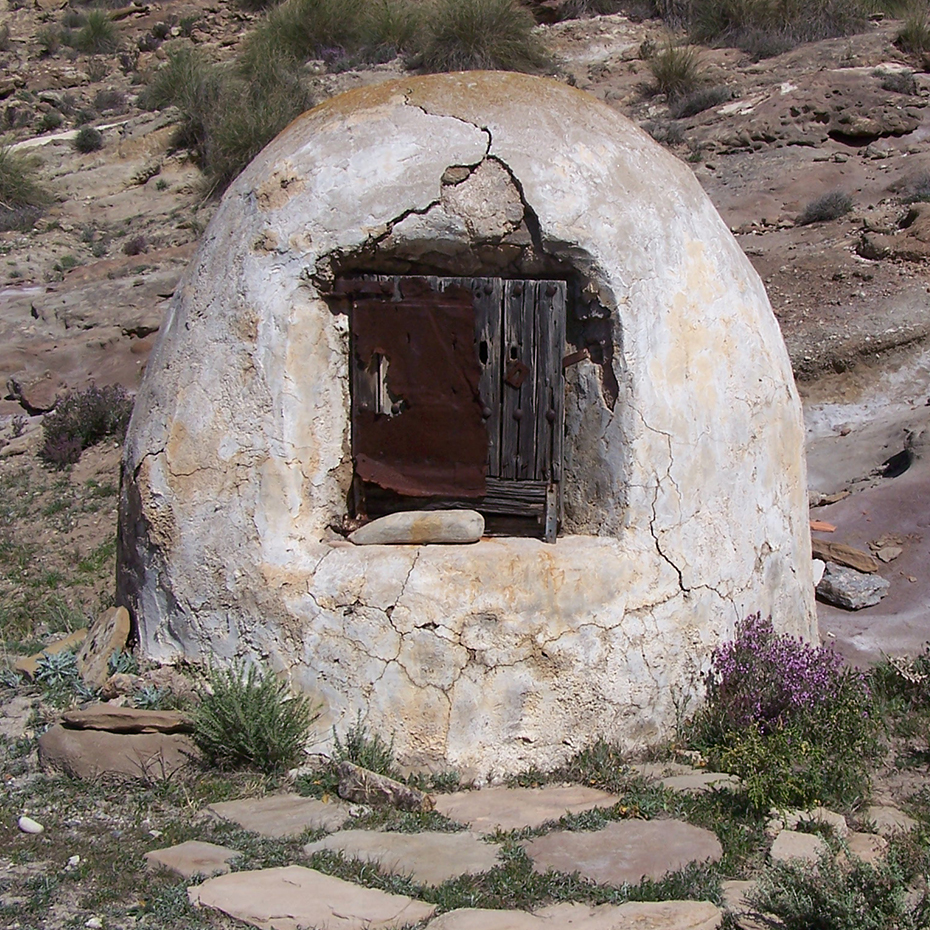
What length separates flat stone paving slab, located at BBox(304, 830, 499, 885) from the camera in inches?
135

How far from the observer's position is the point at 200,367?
4.54 meters

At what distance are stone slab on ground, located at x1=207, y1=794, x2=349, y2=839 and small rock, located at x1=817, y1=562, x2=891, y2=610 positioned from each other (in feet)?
15.0

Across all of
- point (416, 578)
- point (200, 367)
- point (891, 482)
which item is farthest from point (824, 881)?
point (891, 482)

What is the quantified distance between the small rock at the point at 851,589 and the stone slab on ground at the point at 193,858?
5110 mm

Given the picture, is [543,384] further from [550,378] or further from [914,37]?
[914,37]

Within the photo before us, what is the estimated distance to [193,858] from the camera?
11.5 ft

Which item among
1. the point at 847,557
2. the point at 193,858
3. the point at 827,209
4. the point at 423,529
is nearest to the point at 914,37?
the point at 827,209

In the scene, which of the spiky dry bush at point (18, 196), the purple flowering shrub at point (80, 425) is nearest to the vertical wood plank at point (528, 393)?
the purple flowering shrub at point (80, 425)

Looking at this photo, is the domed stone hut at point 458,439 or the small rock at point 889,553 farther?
the small rock at point 889,553

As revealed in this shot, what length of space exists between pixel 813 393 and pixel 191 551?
8233 mm

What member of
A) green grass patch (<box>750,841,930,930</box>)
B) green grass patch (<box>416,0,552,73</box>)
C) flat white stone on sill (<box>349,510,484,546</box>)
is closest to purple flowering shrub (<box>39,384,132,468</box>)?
flat white stone on sill (<box>349,510,484,546</box>)

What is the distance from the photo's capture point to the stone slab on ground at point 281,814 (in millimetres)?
3788

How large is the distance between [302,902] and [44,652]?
280cm

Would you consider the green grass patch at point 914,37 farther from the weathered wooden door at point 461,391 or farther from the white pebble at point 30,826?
the white pebble at point 30,826
